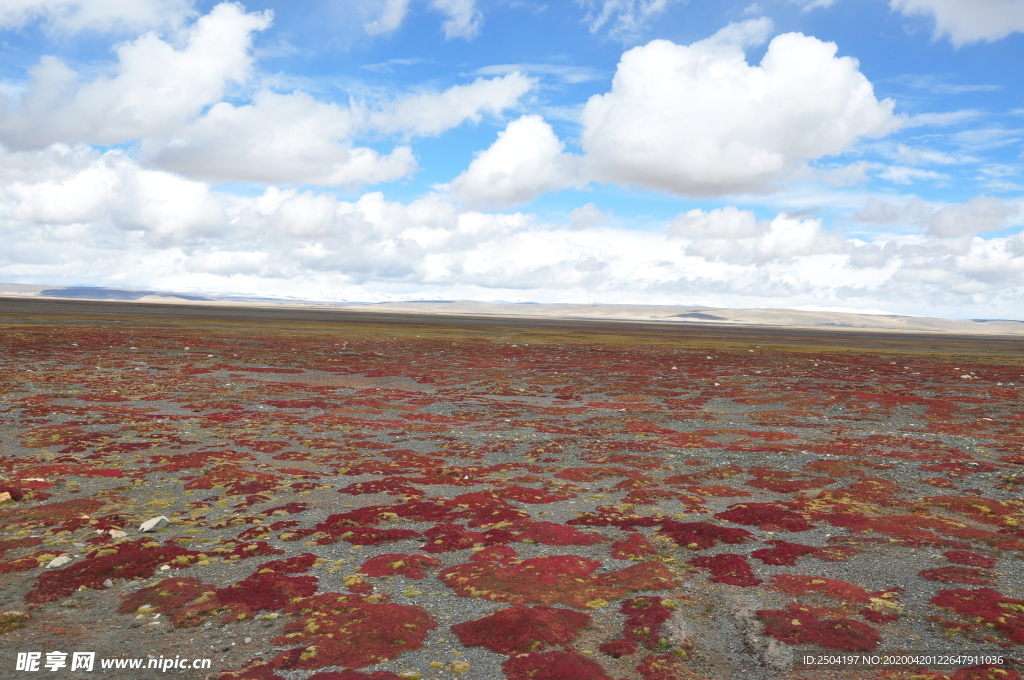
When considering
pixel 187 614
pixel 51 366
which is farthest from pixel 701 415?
pixel 51 366

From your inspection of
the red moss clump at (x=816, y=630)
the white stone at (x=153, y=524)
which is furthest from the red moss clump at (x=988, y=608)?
the white stone at (x=153, y=524)

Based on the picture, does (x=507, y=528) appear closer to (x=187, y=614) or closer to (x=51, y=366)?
(x=187, y=614)

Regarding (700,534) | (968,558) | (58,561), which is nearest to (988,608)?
(968,558)

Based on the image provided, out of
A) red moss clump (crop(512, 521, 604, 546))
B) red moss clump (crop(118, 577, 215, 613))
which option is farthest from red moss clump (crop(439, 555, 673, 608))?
red moss clump (crop(118, 577, 215, 613))

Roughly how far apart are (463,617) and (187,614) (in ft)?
15.1

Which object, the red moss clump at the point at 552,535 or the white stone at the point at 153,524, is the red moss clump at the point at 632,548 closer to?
the red moss clump at the point at 552,535

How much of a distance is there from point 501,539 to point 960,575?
943 cm

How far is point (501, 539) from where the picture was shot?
47.3ft

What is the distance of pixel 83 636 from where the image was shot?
9.63m

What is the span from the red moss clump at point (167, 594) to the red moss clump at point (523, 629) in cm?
481

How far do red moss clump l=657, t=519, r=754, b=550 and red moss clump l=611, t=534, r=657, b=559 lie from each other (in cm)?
77

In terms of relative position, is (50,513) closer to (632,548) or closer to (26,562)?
(26,562)

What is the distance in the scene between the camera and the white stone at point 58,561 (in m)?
12.1

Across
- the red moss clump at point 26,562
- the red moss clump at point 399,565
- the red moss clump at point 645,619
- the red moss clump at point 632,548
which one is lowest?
the red moss clump at point 26,562
